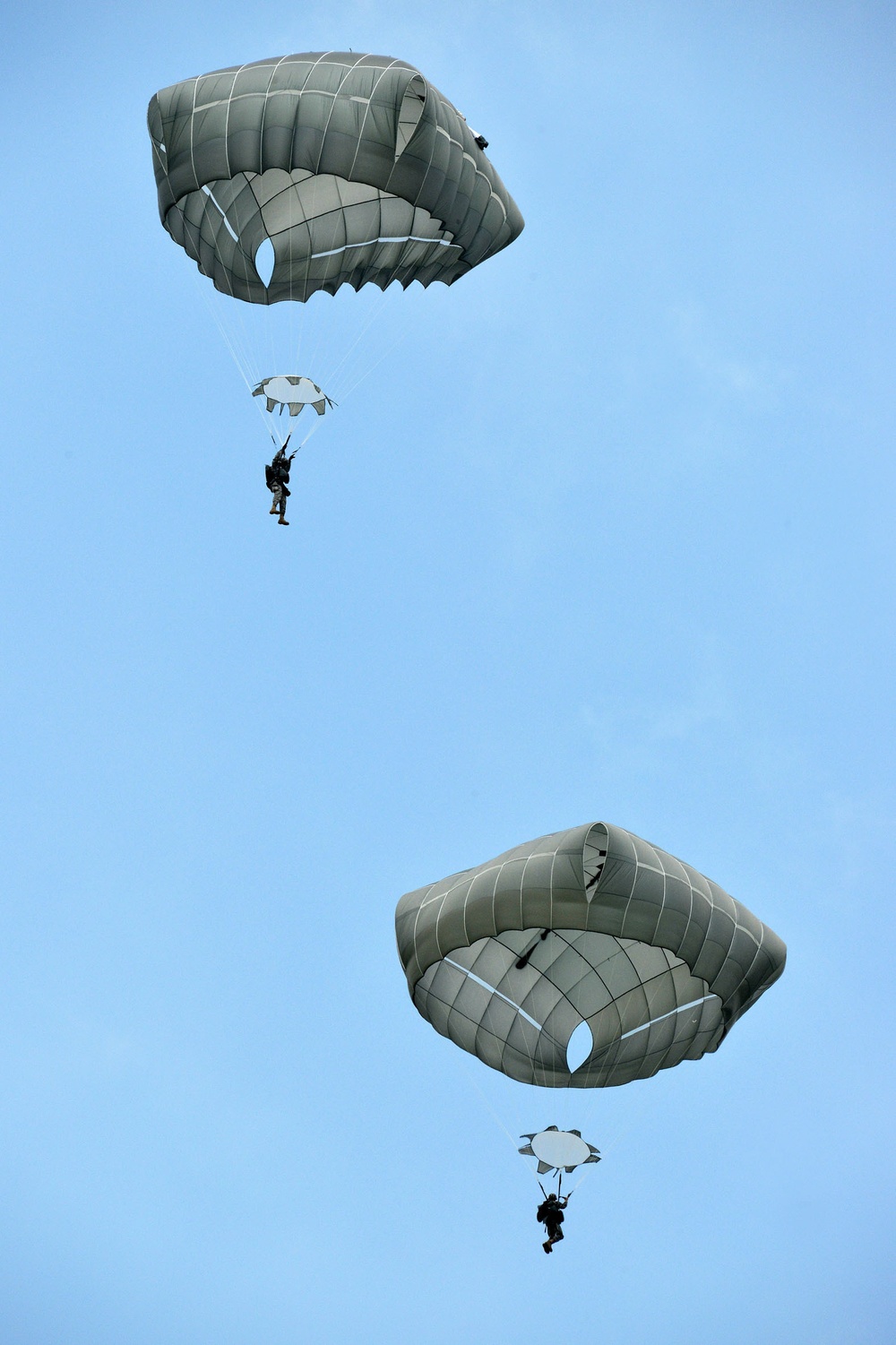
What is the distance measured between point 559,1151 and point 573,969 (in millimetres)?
2664

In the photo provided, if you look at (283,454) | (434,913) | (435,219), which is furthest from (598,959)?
(435,219)

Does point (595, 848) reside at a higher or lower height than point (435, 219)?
lower

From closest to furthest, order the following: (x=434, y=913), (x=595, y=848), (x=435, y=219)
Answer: (x=595, y=848), (x=434, y=913), (x=435, y=219)

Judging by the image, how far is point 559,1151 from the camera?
25.3 meters

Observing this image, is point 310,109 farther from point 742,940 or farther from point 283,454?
point 742,940

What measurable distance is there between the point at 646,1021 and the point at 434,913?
12.1ft

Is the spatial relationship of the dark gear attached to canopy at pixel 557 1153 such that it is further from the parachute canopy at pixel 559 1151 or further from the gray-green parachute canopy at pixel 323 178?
the gray-green parachute canopy at pixel 323 178

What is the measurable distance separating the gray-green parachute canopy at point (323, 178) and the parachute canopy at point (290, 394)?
1351 millimetres

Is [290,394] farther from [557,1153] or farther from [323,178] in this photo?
[557,1153]

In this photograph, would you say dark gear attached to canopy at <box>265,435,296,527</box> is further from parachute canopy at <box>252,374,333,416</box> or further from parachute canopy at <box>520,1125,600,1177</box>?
parachute canopy at <box>520,1125,600,1177</box>

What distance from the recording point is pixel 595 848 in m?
23.2

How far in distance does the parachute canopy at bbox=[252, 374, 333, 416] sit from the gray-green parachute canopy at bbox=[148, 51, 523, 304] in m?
1.35

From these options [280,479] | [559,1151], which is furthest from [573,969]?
[280,479]

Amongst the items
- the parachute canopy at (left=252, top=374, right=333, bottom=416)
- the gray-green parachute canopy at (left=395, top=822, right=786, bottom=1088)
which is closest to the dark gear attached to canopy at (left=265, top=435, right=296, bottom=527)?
the parachute canopy at (left=252, top=374, right=333, bottom=416)
